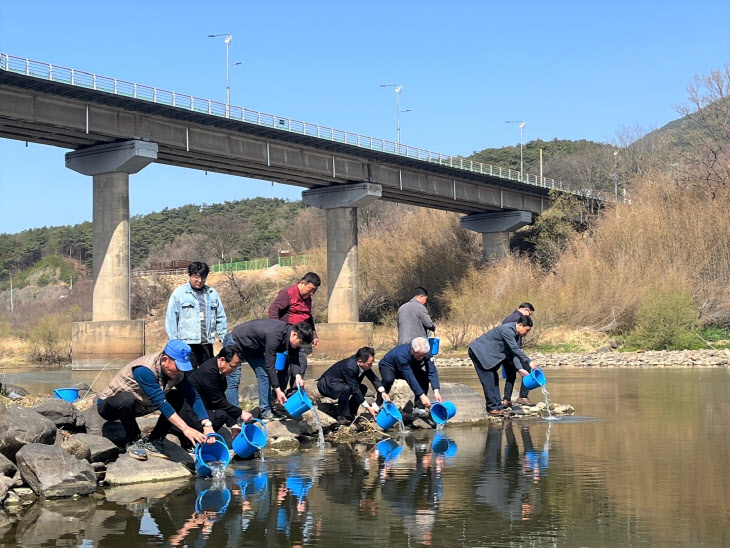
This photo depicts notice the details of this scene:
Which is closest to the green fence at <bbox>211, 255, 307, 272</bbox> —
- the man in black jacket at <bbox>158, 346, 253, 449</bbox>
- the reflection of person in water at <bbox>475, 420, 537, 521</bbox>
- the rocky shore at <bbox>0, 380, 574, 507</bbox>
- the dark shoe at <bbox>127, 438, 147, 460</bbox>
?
the rocky shore at <bbox>0, 380, 574, 507</bbox>

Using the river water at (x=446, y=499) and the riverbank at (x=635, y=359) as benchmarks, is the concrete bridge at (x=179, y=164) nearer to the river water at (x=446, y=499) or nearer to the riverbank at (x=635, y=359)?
the riverbank at (x=635, y=359)

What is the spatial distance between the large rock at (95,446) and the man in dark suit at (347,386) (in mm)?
4381

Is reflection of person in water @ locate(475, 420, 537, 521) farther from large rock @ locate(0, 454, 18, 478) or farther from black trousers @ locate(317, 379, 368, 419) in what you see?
large rock @ locate(0, 454, 18, 478)

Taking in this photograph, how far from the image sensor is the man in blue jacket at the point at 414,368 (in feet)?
48.0

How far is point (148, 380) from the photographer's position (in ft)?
36.0

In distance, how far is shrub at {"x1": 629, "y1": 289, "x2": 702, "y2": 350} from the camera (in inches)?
1612

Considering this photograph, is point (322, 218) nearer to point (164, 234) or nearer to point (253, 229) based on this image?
point (253, 229)

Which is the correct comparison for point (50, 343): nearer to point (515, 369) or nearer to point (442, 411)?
point (515, 369)

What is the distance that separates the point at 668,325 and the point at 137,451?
33.3m

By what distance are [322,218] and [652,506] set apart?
10458 cm

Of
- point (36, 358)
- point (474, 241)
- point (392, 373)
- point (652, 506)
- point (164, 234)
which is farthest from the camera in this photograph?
point (164, 234)

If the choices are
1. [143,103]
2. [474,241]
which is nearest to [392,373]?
[143,103]

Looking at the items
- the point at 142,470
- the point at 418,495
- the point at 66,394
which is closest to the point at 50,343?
the point at 66,394

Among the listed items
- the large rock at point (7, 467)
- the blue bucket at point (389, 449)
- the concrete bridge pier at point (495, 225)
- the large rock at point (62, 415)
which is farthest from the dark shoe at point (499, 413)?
the concrete bridge pier at point (495, 225)
